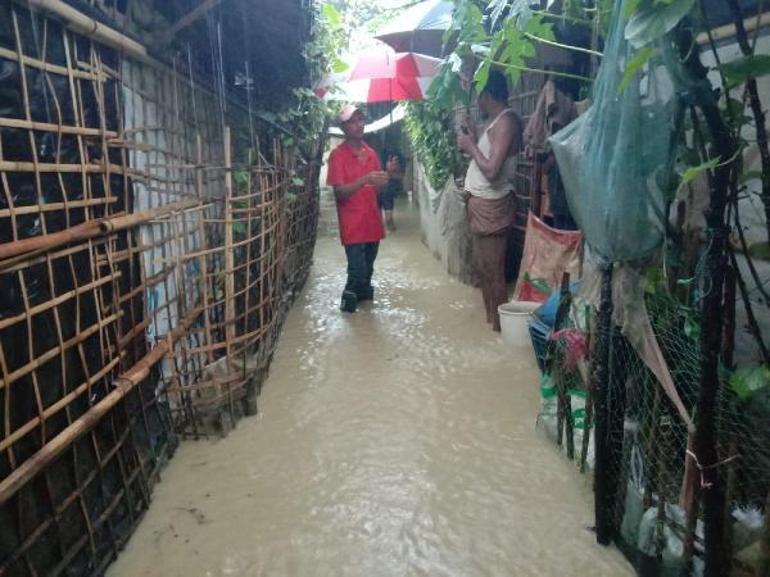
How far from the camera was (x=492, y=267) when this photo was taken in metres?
4.64

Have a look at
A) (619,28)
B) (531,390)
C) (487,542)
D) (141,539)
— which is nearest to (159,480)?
(141,539)

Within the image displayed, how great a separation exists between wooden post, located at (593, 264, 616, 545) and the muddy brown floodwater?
0.39ft

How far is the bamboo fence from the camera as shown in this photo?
1.81 metres

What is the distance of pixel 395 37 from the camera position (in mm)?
6016

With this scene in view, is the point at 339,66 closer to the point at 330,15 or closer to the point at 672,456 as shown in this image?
the point at 330,15

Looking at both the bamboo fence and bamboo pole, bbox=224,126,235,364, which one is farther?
bamboo pole, bbox=224,126,235,364

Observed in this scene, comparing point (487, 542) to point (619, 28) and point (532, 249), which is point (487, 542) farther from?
point (532, 249)

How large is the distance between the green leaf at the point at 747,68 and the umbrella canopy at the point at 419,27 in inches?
134

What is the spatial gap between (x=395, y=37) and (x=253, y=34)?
2065 mm

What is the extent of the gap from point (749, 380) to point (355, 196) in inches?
161

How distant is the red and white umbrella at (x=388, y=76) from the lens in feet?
18.5

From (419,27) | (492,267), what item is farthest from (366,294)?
(419,27)

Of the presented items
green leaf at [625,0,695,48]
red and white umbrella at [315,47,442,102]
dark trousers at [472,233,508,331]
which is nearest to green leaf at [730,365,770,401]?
green leaf at [625,0,695,48]

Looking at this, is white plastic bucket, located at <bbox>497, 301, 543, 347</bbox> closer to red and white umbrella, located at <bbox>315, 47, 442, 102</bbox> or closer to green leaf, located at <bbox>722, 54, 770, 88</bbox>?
red and white umbrella, located at <bbox>315, 47, 442, 102</bbox>
